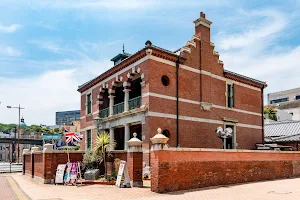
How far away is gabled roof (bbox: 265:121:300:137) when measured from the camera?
32.6 meters

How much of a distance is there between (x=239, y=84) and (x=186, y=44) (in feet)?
23.3

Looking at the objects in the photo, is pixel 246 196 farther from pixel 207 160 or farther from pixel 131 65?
pixel 131 65

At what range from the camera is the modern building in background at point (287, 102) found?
2675 inches

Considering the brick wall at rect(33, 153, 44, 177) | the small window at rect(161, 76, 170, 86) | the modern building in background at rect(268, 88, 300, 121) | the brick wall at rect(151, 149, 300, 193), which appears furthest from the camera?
the modern building in background at rect(268, 88, 300, 121)

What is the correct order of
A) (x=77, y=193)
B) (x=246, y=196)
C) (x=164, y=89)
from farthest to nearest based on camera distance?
(x=164, y=89) → (x=77, y=193) → (x=246, y=196)

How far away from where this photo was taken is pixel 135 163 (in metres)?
16.2

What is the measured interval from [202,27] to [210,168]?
13.2m

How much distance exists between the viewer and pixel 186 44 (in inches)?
941

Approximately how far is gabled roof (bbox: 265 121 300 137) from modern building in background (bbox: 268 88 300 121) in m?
25.5

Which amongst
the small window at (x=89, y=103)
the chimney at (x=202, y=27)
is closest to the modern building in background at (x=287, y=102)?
the chimney at (x=202, y=27)

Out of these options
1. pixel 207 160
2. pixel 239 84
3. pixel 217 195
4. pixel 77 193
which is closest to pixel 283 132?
pixel 239 84

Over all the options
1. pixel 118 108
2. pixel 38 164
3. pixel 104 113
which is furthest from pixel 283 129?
pixel 38 164

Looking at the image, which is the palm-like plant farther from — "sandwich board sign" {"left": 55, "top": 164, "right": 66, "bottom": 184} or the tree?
the tree

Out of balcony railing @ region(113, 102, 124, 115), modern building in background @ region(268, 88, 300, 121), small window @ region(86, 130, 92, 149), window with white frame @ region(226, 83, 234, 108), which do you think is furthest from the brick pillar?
modern building in background @ region(268, 88, 300, 121)
